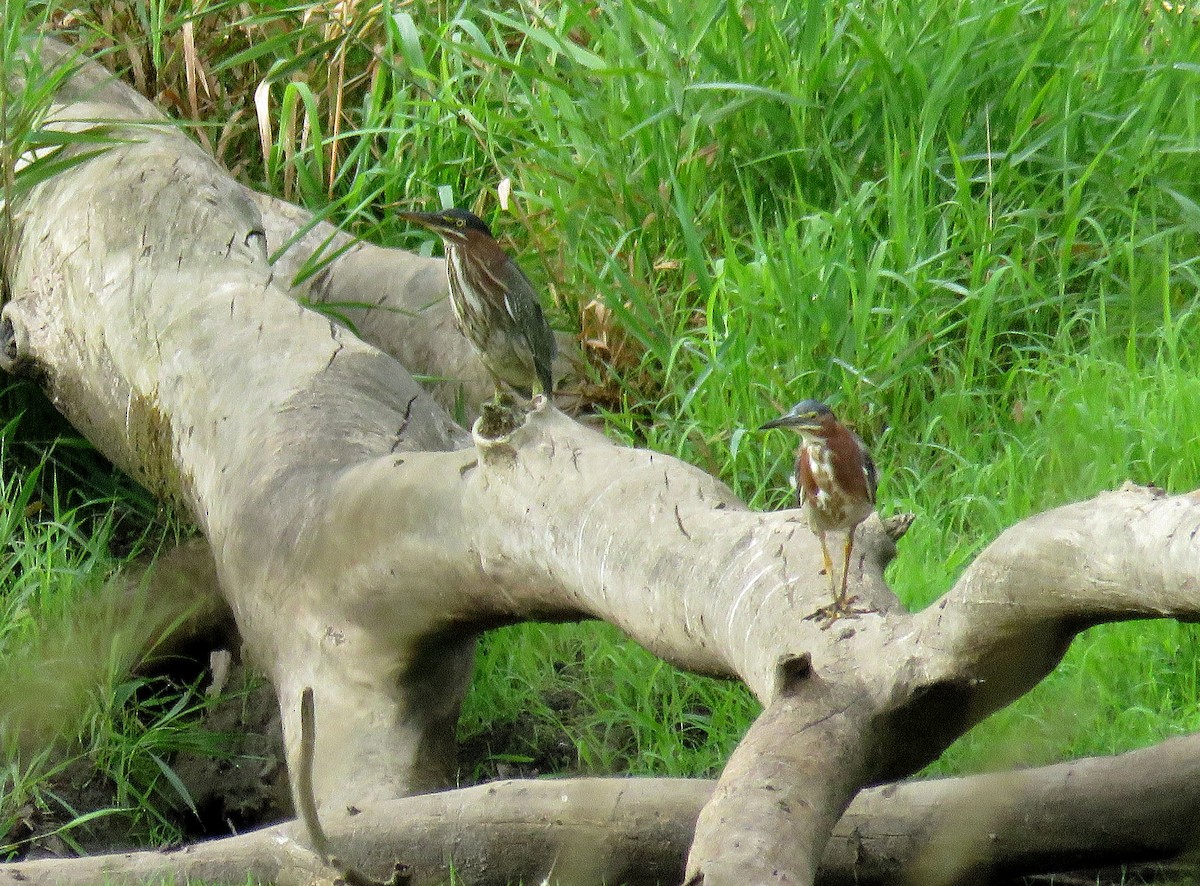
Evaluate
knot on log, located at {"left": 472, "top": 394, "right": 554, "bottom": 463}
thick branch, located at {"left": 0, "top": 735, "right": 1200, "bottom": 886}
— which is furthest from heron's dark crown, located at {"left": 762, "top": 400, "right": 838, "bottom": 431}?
thick branch, located at {"left": 0, "top": 735, "right": 1200, "bottom": 886}

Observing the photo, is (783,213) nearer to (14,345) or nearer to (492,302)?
(492,302)

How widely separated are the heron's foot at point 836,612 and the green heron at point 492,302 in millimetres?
2069

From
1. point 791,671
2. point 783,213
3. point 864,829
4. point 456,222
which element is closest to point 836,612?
point 791,671

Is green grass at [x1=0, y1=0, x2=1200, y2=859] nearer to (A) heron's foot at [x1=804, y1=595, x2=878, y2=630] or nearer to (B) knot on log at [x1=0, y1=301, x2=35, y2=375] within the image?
(B) knot on log at [x1=0, y1=301, x2=35, y2=375]

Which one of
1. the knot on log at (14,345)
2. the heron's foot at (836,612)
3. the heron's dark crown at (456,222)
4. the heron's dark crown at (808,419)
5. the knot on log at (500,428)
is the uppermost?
the heron's dark crown at (808,419)

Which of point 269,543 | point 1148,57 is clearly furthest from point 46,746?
point 1148,57

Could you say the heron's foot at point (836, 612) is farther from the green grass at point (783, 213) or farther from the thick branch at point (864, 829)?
the green grass at point (783, 213)

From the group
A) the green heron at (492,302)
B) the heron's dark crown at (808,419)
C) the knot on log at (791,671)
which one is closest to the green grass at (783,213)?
the green heron at (492,302)

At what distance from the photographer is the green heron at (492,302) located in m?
4.38

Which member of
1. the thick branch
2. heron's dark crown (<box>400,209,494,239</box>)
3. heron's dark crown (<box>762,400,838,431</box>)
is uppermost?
heron's dark crown (<box>762,400,838,431</box>)

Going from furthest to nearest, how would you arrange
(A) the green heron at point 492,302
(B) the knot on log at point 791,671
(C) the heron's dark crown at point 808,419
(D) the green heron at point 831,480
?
(A) the green heron at point 492,302 → (C) the heron's dark crown at point 808,419 → (D) the green heron at point 831,480 → (B) the knot on log at point 791,671

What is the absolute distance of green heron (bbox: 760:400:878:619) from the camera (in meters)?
2.61

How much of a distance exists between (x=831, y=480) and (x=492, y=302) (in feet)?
6.00

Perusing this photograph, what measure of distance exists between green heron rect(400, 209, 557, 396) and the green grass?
41cm
